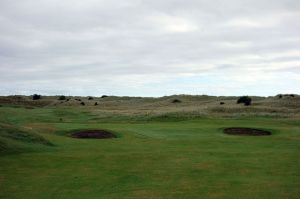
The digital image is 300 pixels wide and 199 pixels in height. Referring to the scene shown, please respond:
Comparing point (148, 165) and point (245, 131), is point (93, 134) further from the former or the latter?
point (148, 165)

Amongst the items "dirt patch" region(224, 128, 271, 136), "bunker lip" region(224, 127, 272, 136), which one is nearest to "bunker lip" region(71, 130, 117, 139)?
"bunker lip" region(224, 127, 272, 136)

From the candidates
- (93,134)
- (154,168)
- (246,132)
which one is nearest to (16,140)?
(93,134)

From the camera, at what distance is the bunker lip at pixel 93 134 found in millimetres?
39406

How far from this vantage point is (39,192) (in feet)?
61.5

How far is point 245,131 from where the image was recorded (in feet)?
143

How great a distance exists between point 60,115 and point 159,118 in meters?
17.3

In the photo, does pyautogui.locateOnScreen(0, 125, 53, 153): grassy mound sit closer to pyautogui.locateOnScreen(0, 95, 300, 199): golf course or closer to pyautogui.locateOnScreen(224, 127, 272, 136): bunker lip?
pyautogui.locateOnScreen(0, 95, 300, 199): golf course

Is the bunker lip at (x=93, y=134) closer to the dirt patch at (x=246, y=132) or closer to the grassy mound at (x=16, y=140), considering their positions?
the grassy mound at (x=16, y=140)

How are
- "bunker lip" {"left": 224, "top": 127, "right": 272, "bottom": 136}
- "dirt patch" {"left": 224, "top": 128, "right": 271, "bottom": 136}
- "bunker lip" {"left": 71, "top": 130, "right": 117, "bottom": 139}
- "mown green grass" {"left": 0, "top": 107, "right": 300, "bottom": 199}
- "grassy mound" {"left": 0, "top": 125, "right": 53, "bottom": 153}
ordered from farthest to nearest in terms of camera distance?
"dirt patch" {"left": 224, "top": 128, "right": 271, "bottom": 136} < "bunker lip" {"left": 224, "top": 127, "right": 272, "bottom": 136} < "bunker lip" {"left": 71, "top": 130, "right": 117, "bottom": 139} < "grassy mound" {"left": 0, "top": 125, "right": 53, "bottom": 153} < "mown green grass" {"left": 0, "top": 107, "right": 300, "bottom": 199}

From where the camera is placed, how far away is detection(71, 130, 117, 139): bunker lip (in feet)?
129

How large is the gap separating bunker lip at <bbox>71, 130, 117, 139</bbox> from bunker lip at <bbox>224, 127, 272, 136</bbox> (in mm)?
11734

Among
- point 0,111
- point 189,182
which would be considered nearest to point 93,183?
point 189,182

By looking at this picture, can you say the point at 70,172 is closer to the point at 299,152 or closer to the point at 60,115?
the point at 299,152

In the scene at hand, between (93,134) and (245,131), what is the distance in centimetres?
1516
